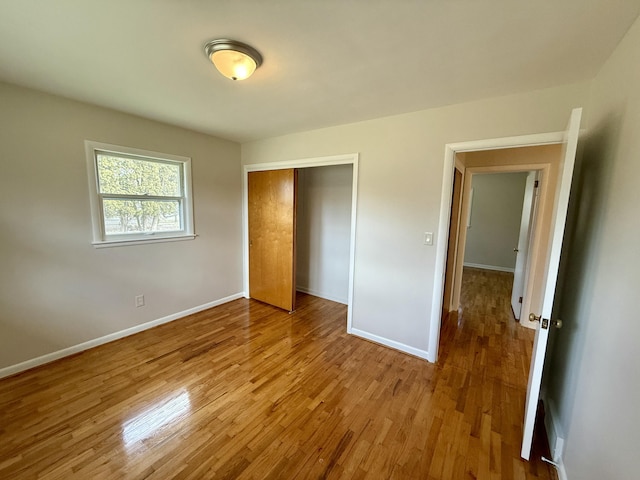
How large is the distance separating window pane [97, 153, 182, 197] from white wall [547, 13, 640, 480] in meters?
3.71

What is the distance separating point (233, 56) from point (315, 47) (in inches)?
18.2

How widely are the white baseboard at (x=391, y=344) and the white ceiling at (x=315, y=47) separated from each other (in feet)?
7.48

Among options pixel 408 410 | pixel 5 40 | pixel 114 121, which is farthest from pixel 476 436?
pixel 114 121

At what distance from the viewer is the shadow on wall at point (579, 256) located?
1359 mm

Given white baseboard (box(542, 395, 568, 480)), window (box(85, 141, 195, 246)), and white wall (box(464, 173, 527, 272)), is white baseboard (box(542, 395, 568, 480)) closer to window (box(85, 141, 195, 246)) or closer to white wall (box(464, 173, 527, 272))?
window (box(85, 141, 195, 246))

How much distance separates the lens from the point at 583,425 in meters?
1.25

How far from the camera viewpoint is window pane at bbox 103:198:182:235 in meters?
2.64

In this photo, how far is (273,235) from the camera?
142 inches

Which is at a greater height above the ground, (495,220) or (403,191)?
(403,191)

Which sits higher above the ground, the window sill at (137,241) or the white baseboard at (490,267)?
the window sill at (137,241)

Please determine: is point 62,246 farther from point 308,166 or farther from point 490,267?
point 490,267

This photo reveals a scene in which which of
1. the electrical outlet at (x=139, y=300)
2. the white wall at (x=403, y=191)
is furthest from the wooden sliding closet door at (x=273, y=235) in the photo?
the electrical outlet at (x=139, y=300)

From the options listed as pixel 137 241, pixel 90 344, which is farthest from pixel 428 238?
pixel 90 344

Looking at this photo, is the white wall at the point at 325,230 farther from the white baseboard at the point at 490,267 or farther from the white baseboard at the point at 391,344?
the white baseboard at the point at 490,267
